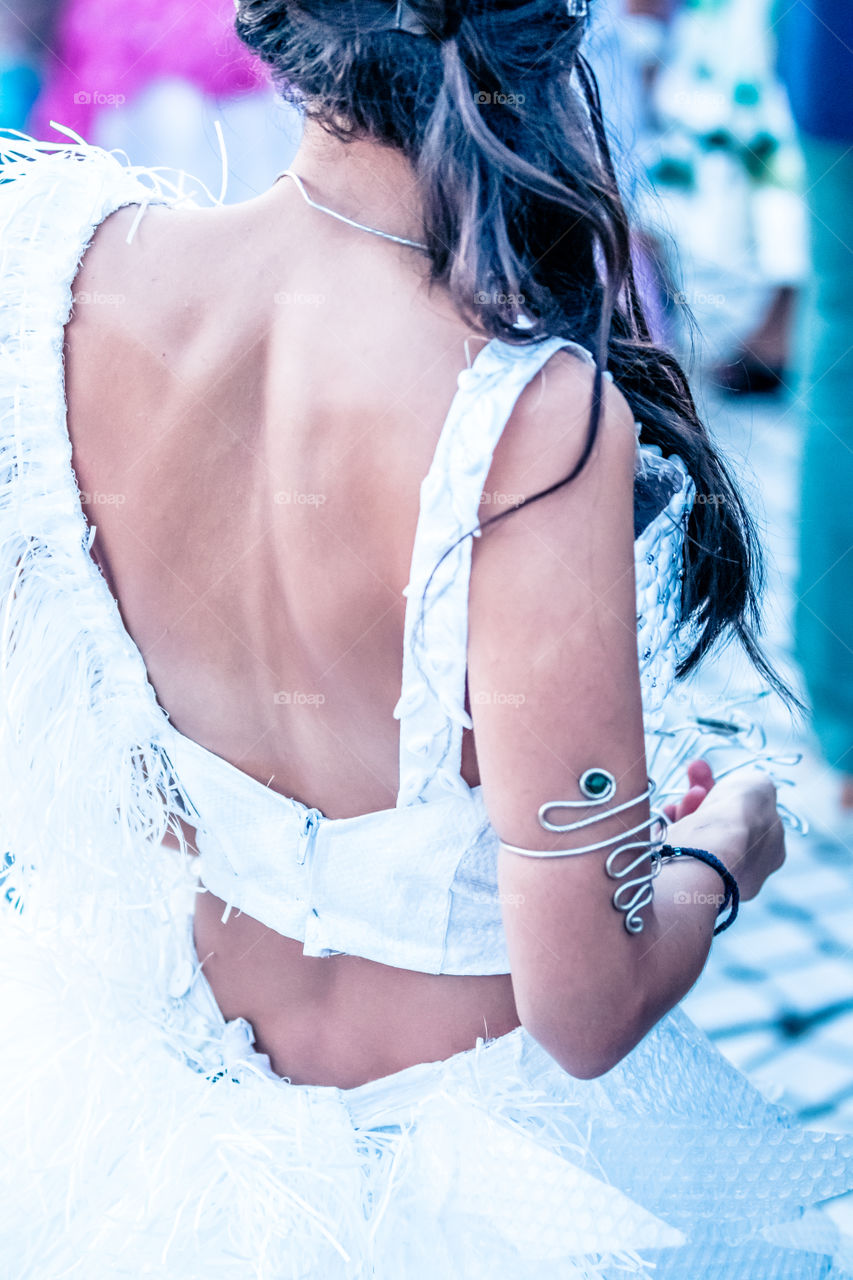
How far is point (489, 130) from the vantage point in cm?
75

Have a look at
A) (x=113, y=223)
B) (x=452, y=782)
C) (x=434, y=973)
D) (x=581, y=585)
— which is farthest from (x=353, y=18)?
(x=434, y=973)

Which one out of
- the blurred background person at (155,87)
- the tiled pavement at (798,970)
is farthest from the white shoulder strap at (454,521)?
the blurred background person at (155,87)

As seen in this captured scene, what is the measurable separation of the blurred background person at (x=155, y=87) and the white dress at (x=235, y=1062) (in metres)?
2.09

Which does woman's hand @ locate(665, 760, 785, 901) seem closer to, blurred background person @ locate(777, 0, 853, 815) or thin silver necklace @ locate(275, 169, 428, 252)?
thin silver necklace @ locate(275, 169, 428, 252)

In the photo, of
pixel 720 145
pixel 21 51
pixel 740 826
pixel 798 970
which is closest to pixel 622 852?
pixel 740 826

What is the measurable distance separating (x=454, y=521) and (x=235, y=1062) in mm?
550

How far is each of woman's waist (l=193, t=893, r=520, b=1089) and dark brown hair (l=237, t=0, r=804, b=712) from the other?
449 millimetres

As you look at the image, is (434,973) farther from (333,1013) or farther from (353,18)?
(353,18)

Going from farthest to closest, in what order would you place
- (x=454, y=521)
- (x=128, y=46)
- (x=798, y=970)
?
(x=128, y=46) < (x=798, y=970) < (x=454, y=521)

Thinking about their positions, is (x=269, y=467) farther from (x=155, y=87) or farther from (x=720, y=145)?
(x=720, y=145)

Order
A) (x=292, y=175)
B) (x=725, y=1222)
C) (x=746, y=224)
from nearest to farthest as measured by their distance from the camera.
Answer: (x=292, y=175) → (x=725, y=1222) → (x=746, y=224)

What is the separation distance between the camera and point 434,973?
97 cm

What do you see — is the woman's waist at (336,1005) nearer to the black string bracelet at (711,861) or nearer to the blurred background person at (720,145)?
the black string bracelet at (711,861)

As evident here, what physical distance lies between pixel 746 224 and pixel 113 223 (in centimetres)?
474
